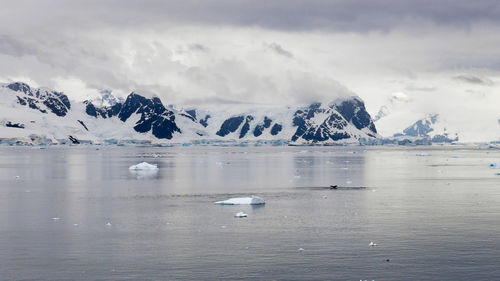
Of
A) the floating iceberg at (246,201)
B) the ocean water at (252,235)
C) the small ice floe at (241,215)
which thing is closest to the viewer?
the ocean water at (252,235)

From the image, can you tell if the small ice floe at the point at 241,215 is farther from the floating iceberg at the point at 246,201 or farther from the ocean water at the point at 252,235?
the floating iceberg at the point at 246,201

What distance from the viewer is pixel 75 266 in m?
32.0

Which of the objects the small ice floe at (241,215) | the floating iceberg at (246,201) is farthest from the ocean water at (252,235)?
the floating iceberg at (246,201)

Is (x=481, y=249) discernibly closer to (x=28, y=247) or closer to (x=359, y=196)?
(x=28, y=247)

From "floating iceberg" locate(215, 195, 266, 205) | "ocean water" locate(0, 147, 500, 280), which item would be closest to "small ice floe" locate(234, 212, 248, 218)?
"ocean water" locate(0, 147, 500, 280)

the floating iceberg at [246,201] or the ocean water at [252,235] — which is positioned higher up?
the floating iceberg at [246,201]

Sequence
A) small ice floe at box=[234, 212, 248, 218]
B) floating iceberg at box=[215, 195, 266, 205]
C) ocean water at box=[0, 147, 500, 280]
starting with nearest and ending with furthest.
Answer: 1. ocean water at box=[0, 147, 500, 280]
2. small ice floe at box=[234, 212, 248, 218]
3. floating iceberg at box=[215, 195, 266, 205]

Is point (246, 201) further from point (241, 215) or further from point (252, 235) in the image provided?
point (252, 235)

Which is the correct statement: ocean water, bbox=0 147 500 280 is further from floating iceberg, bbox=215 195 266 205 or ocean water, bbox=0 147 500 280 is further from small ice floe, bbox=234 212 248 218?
floating iceberg, bbox=215 195 266 205

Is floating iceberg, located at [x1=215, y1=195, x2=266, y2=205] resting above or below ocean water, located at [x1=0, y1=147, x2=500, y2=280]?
above

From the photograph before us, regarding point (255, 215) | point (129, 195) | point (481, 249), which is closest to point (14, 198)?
point (129, 195)

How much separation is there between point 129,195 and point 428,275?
4417 cm

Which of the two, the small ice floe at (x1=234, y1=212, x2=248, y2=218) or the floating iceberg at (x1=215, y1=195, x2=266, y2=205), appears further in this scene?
the floating iceberg at (x1=215, y1=195, x2=266, y2=205)

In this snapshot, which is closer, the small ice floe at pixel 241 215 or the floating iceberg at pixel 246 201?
the small ice floe at pixel 241 215
